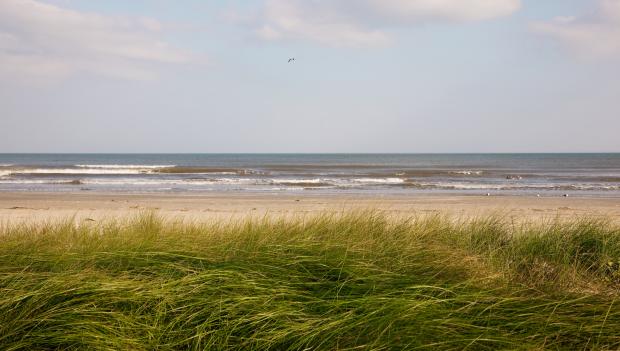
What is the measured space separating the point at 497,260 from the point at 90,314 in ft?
11.2

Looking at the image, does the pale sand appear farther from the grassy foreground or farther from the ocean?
the grassy foreground

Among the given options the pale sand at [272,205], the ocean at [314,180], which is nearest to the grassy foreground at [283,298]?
the pale sand at [272,205]

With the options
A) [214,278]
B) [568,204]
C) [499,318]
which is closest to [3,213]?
[214,278]

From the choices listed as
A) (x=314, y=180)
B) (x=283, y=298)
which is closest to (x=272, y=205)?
(x=283, y=298)

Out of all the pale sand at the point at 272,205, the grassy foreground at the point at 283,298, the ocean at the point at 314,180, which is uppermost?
the grassy foreground at the point at 283,298

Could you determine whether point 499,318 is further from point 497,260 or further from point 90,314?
point 90,314

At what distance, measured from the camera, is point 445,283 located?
142 inches

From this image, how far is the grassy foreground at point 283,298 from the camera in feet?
9.21

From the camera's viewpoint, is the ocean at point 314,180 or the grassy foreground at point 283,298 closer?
the grassy foreground at point 283,298

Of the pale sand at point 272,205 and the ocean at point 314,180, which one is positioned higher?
the ocean at point 314,180

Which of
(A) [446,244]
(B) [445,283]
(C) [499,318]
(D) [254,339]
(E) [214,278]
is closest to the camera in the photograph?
(D) [254,339]

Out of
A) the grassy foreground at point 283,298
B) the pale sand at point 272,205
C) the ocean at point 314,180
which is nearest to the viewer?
the grassy foreground at point 283,298

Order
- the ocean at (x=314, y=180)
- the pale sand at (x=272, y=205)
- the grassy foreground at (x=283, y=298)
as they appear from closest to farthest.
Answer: the grassy foreground at (x=283, y=298) < the pale sand at (x=272, y=205) < the ocean at (x=314, y=180)

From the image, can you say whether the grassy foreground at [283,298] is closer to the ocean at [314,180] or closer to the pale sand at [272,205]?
the pale sand at [272,205]
